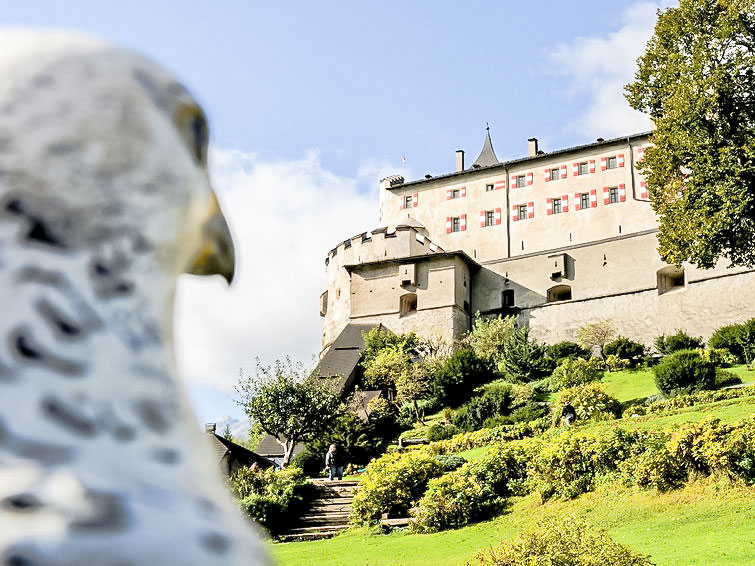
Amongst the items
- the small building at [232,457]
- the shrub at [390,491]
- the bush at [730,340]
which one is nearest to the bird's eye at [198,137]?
the shrub at [390,491]

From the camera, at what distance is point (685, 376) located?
26531 millimetres

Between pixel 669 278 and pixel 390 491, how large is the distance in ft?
86.5

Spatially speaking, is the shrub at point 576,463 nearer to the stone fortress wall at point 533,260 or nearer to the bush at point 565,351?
the bush at point 565,351

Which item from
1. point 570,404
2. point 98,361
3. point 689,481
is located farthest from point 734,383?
point 98,361

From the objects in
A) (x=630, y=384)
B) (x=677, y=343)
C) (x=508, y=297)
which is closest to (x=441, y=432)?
(x=630, y=384)

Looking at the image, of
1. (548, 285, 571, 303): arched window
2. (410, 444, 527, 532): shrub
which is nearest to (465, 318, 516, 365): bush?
(548, 285, 571, 303): arched window

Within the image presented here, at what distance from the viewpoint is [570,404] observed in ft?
79.7

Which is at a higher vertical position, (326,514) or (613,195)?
(613,195)

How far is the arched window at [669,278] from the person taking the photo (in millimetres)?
40250

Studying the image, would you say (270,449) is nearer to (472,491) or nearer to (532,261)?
(532,261)

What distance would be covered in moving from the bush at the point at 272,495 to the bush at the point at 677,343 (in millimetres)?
19056

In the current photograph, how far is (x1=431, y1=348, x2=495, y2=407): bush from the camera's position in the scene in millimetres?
35469

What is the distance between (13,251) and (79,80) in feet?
0.62

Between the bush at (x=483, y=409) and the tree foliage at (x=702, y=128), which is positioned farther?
the bush at (x=483, y=409)
